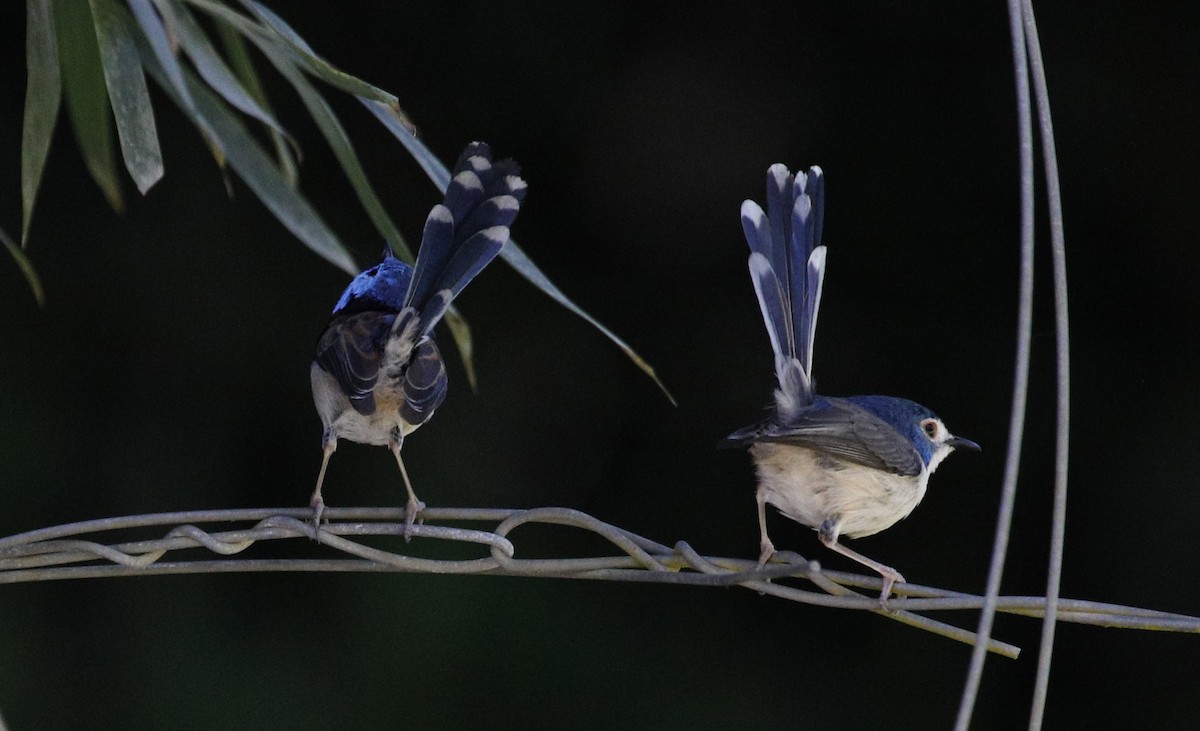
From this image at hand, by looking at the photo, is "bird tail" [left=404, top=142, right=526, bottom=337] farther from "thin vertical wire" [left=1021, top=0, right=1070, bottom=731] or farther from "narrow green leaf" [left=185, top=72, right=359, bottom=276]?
"thin vertical wire" [left=1021, top=0, right=1070, bottom=731]

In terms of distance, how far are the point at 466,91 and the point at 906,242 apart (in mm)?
1972

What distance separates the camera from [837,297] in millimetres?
5203

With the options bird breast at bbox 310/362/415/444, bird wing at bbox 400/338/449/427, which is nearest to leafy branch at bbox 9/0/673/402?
bird wing at bbox 400/338/449/427

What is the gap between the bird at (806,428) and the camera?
294cm

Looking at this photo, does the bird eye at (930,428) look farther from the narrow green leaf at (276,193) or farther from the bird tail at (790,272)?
the narrow green leaf at (276,193)

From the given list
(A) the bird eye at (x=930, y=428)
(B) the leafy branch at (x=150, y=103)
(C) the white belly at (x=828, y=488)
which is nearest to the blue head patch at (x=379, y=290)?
(B) the leafy branch at (x=150, y=103)

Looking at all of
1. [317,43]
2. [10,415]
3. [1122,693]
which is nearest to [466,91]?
[317,43]

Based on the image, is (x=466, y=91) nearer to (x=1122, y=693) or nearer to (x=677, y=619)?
(x=677, y=619)

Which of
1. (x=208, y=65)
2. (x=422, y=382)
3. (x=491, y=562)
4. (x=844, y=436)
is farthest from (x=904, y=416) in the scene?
(x=208, y=65)

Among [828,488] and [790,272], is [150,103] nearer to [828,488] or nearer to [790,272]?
[790,272]

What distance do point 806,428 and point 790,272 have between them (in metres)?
0.40

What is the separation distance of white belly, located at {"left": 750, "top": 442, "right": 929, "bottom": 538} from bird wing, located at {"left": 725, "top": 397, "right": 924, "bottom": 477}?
26 mm

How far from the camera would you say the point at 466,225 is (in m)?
2.82

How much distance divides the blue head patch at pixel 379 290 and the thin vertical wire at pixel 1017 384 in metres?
1.81
